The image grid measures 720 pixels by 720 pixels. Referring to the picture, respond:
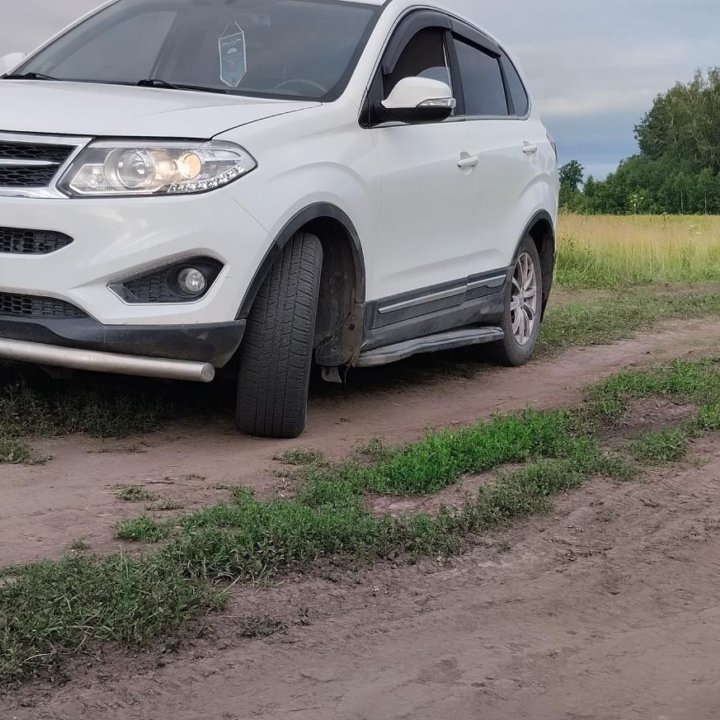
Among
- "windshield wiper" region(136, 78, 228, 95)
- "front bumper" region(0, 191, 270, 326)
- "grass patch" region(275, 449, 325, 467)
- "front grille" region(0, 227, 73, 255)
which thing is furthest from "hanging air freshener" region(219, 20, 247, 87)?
"grass patch" region(275, 449, 325, 467)

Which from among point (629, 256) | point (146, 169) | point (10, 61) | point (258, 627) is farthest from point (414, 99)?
point (629, 256)

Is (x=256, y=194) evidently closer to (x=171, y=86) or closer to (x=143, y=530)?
(x=171, y=86)

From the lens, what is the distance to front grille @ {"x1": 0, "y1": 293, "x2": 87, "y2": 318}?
4.29 meters

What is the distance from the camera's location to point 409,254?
556cm

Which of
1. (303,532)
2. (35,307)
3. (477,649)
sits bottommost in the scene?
(477,649)

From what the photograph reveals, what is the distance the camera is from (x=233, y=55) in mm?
5406

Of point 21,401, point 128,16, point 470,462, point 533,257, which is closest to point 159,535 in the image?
point 470,462

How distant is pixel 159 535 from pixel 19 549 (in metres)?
0.39

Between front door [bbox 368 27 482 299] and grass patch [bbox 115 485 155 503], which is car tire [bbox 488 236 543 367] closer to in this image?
front door [bbox 368 27 482 299]

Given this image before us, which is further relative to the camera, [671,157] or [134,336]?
[671,157]

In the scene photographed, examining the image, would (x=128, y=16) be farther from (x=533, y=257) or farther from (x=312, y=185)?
(x=533, y=257)

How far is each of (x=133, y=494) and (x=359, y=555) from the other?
92cm

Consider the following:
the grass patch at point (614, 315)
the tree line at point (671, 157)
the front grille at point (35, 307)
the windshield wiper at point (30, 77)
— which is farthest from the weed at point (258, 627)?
the tree line at point (671, 157)

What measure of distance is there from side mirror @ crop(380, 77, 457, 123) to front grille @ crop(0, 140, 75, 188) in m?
1.61
